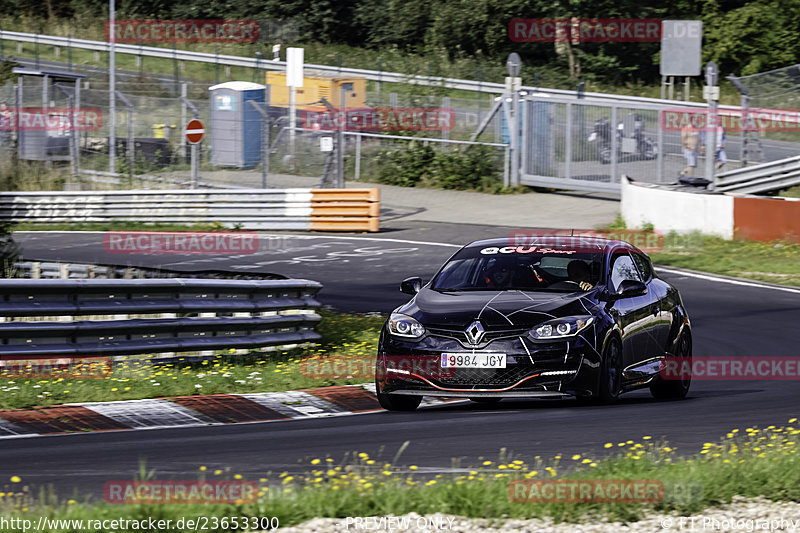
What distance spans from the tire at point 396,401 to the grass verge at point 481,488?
8.28 feet

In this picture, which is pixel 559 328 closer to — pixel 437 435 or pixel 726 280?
pixel 437 435

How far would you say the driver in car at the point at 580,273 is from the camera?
10.8 meters

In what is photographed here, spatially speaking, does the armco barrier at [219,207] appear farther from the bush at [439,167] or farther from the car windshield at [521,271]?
the car windshield at [521,271]

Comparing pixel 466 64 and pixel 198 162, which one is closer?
pixel 198 162

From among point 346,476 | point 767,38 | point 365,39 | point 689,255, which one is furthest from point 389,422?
point 365,39

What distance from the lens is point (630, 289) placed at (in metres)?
10.9

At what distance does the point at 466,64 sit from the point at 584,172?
2148 cm

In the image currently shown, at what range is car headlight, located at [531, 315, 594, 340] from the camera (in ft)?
32.6

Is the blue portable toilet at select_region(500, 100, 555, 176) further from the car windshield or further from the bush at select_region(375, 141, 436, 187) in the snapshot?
the car windshield

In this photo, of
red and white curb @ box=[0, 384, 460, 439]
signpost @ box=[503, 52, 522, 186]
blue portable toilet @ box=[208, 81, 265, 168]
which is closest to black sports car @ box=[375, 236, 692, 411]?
red and white curb @ box=[0, 384, 460, 439]

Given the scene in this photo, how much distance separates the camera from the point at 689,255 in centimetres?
2397

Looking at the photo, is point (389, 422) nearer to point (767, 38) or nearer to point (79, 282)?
point (79, 282)

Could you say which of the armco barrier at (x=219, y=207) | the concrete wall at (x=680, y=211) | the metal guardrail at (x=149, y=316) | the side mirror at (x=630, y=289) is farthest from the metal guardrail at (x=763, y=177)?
the side mirror at (x=630, y=289)

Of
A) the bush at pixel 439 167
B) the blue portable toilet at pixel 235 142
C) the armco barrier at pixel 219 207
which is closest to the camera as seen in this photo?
the armco barrier at pixel 219 207
